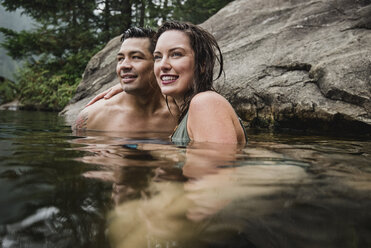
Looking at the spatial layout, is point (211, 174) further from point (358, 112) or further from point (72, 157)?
point (358, 112)

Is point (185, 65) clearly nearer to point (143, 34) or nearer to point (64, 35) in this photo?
point (143, 34)

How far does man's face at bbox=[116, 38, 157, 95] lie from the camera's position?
10.9 feet

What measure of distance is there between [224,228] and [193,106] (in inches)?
51.4

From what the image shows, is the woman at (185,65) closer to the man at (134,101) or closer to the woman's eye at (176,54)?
the woman's eye at (176,54)

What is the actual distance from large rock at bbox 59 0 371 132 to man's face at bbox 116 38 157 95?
150 centimetres

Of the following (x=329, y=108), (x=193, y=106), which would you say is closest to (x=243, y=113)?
(x=329, y=108)

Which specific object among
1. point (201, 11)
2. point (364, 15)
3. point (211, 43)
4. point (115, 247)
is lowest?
point (115, 247)

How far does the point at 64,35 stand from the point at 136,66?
10.9 m

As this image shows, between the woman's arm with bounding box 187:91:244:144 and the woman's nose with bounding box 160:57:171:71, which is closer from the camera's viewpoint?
the woman's arm with bounding box 187:91:244:144

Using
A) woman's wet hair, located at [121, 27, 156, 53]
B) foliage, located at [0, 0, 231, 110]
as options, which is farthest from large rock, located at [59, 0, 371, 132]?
foliage, located at [0, 0, 231, 110]

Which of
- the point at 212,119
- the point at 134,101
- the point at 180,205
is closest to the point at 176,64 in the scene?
the point at 212,119

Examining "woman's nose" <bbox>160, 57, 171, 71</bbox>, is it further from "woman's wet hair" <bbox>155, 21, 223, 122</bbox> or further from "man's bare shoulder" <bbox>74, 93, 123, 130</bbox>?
"man's bare shoulder" <bbox>74, 93, 123, 130</bbox>

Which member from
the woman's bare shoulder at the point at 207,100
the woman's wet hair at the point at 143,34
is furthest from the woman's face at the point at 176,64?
the woman's wet hair at the point at 143,34

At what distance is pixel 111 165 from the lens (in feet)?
3.94
